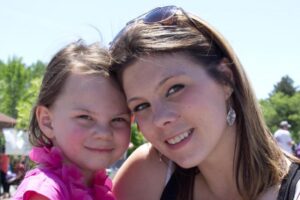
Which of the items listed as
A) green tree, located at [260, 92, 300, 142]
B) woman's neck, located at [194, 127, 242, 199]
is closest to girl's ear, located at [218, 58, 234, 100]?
woman's neck, located at [194, 127, 242, 199]

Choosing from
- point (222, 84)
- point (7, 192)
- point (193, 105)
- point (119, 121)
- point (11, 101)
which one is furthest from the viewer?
point (11, 101)

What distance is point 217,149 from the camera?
245cm

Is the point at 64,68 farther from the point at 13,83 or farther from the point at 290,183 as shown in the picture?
the point at 13,83

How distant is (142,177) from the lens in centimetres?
266

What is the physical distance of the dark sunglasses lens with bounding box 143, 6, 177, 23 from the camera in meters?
2.36

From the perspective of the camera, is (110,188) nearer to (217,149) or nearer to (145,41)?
(217,149)

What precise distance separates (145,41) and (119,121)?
466 millimetres

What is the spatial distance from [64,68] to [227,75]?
0.87 metres

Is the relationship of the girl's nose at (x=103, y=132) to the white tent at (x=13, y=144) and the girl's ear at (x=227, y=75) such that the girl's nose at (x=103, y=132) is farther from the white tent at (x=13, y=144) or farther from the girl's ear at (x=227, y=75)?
the white tent at (x=13, y=144)

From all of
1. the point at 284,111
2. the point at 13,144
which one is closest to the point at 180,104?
the point at 13,144

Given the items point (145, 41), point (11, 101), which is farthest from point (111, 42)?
point (11, 101)

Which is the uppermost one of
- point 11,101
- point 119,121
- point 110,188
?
point 119,121

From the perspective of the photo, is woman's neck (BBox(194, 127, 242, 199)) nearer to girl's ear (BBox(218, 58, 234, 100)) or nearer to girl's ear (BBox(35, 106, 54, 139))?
girl's ear (BBox(218, 58, 234, 100))

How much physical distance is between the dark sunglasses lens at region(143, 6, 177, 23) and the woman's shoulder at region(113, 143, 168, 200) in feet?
2.58
